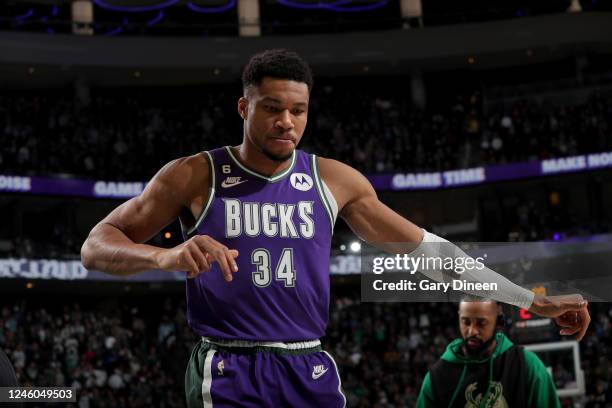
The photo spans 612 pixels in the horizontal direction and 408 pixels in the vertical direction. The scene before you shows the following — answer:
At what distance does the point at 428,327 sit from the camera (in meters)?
25.4

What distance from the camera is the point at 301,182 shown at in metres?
4.21

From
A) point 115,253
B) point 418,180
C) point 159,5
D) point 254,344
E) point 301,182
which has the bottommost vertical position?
point 254,344

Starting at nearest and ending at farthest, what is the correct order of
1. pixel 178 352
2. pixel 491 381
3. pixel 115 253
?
pixel 115 253 → pixel 491 381 → pixel 178 352

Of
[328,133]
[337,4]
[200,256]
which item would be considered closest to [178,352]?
[328,133]

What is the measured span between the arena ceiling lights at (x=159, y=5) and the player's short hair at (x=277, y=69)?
2878 cm

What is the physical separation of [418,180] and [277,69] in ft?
84.1

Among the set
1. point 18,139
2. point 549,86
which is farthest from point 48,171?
point 549,86

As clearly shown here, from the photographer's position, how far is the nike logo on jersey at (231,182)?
4.12 metres

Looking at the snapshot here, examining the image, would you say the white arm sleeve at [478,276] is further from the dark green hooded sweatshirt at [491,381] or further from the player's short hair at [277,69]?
the dark green hooded sweatshirt at [491,381]

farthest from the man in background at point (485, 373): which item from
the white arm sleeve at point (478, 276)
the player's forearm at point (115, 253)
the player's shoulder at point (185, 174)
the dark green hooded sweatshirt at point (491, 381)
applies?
the player's forearm at point (115, 253)

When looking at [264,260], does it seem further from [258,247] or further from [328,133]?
[328,133]

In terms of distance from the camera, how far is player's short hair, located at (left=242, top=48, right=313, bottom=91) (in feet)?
13.3

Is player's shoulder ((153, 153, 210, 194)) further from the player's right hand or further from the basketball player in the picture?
the player's right hand

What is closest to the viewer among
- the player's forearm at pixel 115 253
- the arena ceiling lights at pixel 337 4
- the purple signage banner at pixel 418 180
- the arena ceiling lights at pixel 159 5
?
the player's forearm at pixel 115 253
